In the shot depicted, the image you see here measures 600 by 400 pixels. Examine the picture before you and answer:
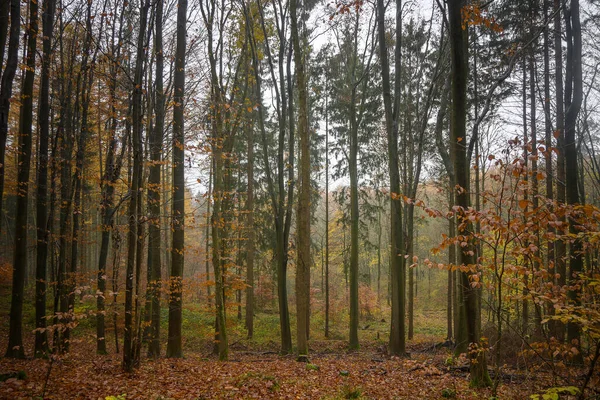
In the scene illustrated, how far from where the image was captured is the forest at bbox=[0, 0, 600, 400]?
503 centimetres

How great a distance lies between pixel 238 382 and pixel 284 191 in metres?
7.08

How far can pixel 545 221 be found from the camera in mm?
3828

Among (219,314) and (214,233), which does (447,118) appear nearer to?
(214,233)

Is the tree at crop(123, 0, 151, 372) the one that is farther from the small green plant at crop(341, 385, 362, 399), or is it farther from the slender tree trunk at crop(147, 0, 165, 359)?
the small green plant at crop(341, 385, 362, 399)

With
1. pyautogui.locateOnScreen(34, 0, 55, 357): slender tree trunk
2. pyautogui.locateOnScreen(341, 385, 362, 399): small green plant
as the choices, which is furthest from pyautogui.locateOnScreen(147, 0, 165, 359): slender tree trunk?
pyautogui.locateOnScreen(341, 385, 362, 399): small green plant

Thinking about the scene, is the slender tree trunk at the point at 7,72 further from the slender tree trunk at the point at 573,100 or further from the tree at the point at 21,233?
the slender tree trunk at the point at 573,100

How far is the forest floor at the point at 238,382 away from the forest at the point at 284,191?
0.07 m

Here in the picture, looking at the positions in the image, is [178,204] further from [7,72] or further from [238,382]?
[238,382]

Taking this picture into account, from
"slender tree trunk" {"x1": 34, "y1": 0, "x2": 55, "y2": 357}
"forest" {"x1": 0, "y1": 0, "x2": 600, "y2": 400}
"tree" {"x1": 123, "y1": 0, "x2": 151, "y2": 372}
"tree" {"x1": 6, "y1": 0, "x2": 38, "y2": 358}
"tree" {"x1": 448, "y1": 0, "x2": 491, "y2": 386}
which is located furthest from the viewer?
"slender tree trunk" {"x1": 34, "y1": 0, "x2": 55, "y2": 357}

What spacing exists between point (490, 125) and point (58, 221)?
58.1 ft

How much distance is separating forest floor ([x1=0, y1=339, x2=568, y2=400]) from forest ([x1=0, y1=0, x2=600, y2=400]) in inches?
2.6

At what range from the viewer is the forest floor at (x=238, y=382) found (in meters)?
5.44

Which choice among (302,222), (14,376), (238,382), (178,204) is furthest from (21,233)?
(302,222)

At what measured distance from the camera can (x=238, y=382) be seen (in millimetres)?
6301
